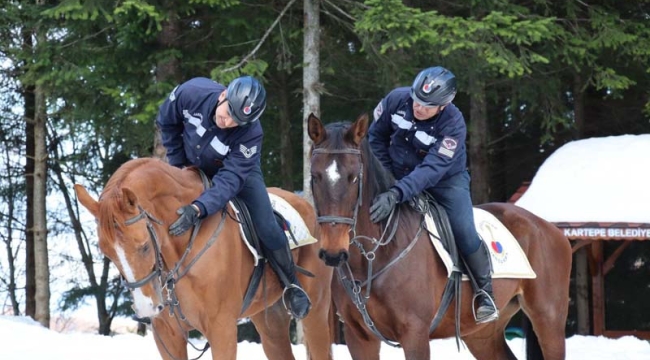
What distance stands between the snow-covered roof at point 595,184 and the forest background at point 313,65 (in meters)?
0.95

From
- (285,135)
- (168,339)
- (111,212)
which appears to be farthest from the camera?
(285,135)

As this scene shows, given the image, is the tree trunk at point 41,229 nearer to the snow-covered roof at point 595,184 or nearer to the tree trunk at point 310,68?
the tree trunk at point 310,68

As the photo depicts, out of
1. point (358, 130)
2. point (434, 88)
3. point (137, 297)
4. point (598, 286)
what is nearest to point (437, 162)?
point (434, 88)

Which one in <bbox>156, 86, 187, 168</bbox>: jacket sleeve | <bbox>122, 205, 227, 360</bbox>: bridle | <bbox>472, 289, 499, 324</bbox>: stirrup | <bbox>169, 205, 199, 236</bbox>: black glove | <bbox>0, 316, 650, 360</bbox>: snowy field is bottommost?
<bbox>0, 316, 650, 360</bbox>: snowy field

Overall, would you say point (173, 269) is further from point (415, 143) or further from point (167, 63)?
point (167, 63)

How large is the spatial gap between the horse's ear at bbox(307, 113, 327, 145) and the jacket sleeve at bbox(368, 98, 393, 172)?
1.05 m

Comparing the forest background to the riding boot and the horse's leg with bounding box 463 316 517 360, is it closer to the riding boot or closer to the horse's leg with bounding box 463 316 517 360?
the horse's leg with bounding box 463 316 517 360

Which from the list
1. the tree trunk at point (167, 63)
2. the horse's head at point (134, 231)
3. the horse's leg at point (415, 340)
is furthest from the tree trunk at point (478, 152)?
the horse's head at point (134, 231)

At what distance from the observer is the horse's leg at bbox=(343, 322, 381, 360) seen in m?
6.25

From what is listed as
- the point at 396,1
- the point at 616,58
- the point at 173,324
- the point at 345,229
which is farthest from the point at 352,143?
the point at 616,58

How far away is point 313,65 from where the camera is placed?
1363cm

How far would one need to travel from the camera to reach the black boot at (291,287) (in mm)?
6711

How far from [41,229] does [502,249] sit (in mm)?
14408

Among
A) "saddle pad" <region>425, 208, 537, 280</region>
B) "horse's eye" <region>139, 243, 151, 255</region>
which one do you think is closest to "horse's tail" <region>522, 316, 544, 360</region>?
"saddle pad" <region>425, 208, 537, 280</region>
